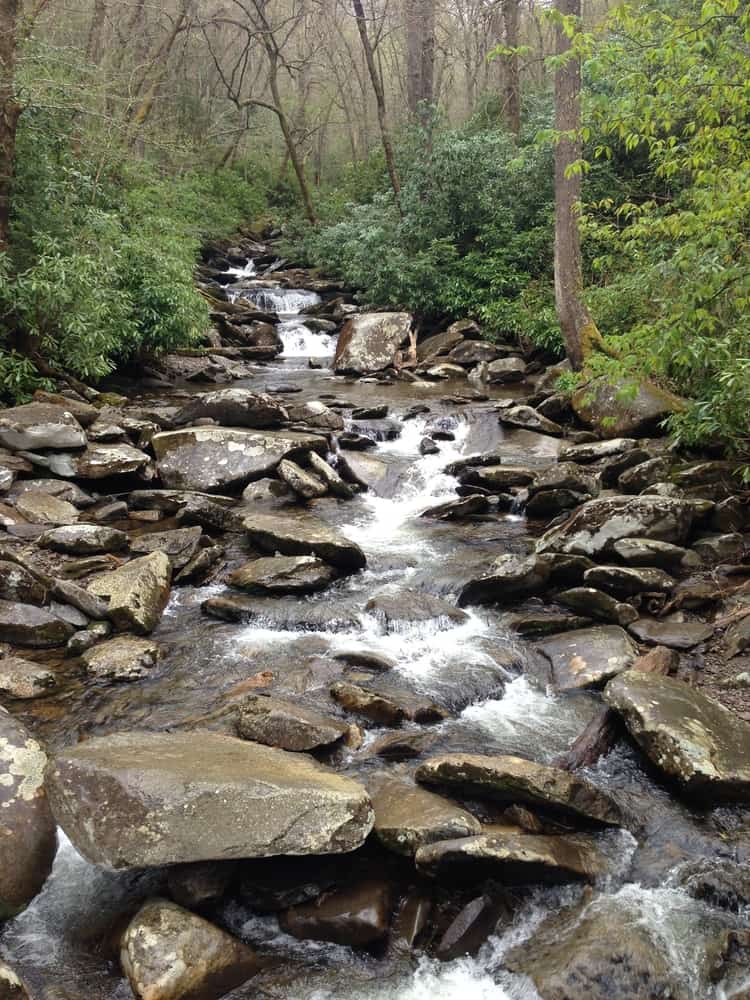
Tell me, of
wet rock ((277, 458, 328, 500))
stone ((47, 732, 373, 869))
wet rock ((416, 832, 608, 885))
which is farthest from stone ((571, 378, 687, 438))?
stone ((47, 732, 373, 869))

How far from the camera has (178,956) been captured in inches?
123

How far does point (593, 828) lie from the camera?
13.2 feet

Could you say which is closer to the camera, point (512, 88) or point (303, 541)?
point (303, 541)

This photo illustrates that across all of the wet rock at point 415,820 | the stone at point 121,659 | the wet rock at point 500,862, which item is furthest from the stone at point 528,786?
the stone at point 121,659

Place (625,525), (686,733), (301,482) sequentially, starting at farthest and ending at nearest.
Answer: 1. (301,482)
2. (625,525)
3. (686,733)

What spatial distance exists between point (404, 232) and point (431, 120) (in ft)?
10.6

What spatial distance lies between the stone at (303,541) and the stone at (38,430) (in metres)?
2.59

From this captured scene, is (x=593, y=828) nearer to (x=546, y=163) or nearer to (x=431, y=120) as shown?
(x=546, y=163)

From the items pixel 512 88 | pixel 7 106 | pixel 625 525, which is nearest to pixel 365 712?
pixel 625 525

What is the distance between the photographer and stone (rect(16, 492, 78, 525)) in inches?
305

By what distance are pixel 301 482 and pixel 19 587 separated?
386 centimetres

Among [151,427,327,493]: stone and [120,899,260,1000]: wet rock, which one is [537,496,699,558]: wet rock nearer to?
[151,427,327,493]: stone

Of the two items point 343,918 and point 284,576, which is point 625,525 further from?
point 343,918

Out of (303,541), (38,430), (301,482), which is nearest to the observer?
(303,541)
